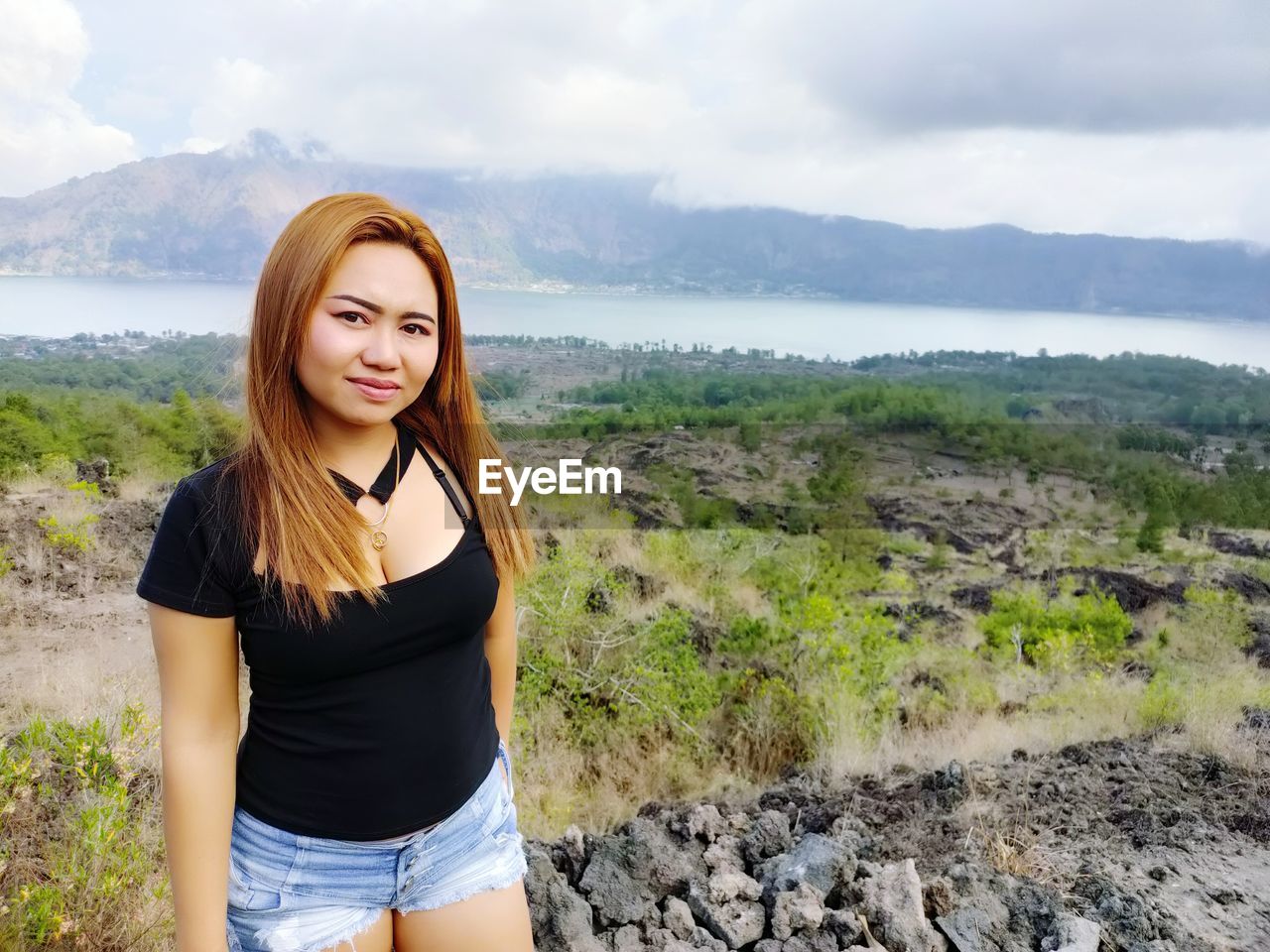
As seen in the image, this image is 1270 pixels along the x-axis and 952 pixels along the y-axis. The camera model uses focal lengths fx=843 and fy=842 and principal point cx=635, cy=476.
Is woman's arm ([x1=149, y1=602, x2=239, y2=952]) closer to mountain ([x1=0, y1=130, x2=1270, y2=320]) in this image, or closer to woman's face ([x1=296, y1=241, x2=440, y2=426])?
woman's face ([x1=296, y1=241, x2=440, y2=426])

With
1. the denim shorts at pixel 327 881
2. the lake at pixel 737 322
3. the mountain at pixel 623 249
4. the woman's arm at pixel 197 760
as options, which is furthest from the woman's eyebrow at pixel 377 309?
the mountain at pixel 623 249

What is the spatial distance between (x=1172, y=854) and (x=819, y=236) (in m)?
57.0

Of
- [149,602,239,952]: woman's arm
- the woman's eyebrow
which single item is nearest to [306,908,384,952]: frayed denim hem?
[149,602,239,952]: woman's arm

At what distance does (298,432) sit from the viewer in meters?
1.25

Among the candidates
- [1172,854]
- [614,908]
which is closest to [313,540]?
[614,908]

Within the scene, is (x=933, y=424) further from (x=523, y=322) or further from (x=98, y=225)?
(x=98, y=225)

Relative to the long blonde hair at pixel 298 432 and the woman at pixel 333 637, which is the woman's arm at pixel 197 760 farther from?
the long blonde hair at pixel 298 432

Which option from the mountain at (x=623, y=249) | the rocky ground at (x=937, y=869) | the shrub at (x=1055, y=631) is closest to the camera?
the rocky ground at (x=937, y=869)

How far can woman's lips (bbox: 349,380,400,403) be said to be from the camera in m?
1.24

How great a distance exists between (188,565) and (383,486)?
32cm

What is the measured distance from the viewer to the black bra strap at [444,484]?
1438 mm

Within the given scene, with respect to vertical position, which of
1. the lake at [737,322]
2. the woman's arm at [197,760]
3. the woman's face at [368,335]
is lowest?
the woman's arm at [197,760]

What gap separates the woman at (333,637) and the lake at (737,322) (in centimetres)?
1243

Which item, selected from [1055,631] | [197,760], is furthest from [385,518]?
[1055,631]
